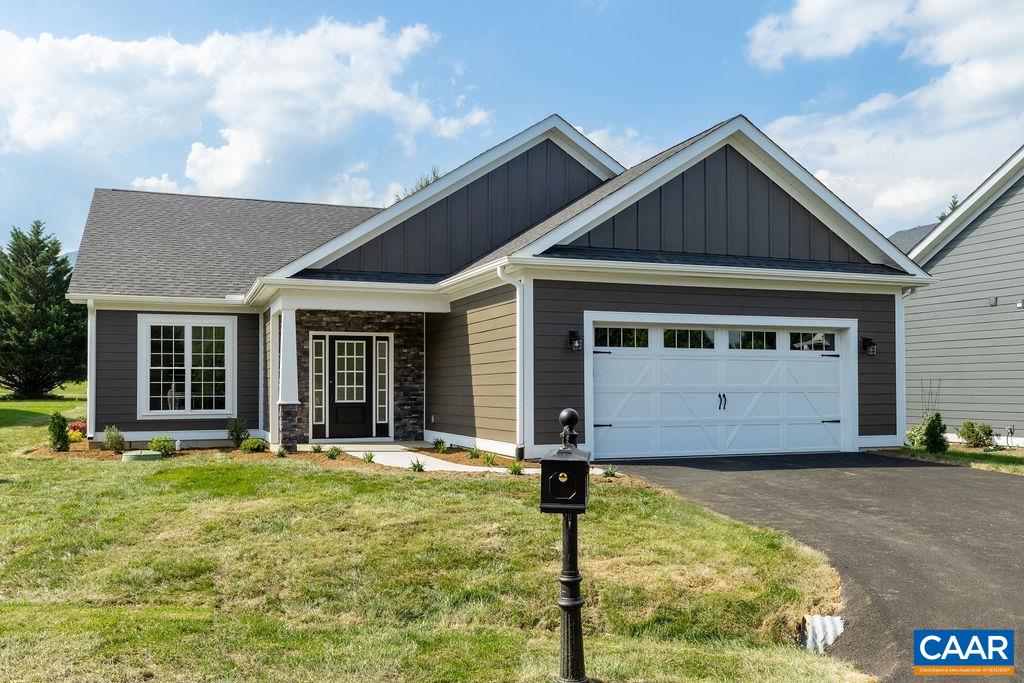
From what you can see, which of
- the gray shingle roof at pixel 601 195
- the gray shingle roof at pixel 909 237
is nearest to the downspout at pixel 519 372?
the gray shingle roof at pixel 601 195

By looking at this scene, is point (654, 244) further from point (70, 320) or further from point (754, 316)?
point (70, 320)

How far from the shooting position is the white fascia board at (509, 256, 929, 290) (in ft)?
40.2

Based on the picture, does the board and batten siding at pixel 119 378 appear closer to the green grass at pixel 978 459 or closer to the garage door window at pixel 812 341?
the garage door window at pixel 812 341

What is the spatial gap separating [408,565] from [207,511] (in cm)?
271

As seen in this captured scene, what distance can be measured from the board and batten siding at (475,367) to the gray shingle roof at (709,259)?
119cm

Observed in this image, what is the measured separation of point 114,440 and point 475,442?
637cm

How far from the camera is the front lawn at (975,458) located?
12.4 meters

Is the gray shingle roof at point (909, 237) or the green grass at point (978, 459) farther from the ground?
the gray shingle roof at point (909, 237)

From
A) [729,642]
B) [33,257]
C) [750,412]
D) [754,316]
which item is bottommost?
[729,642]

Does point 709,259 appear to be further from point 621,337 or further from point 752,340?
point 621,337

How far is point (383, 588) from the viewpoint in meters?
6.65

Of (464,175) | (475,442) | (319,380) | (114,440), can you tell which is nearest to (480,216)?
(464,175)

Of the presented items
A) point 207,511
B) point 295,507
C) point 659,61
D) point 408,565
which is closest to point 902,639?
point 408,565

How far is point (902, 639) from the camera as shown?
5.64 m
